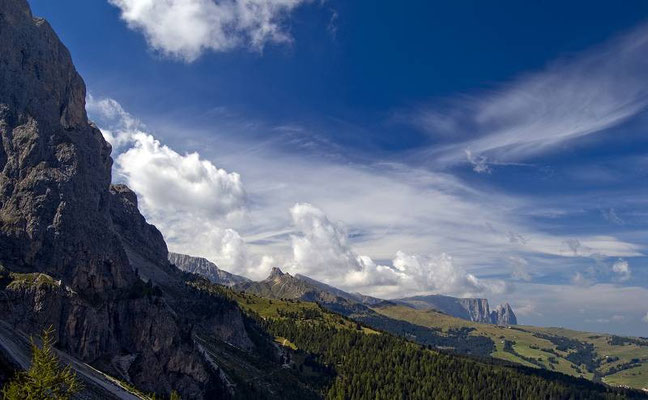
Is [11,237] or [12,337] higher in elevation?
[11,237]

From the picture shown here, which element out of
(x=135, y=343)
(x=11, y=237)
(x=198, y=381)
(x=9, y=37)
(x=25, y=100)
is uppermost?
(x=9, y=37)

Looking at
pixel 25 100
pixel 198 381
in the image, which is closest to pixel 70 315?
pixel 198 381

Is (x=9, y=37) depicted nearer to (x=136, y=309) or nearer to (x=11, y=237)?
(x=11, y=237)

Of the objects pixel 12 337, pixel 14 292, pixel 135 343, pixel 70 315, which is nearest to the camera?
pixel 12 337

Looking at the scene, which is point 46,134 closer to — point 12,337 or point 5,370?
point 12,337

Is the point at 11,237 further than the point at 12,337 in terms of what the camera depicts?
Yes

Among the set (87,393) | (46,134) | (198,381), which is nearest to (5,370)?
(87,393)

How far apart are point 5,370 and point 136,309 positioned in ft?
384

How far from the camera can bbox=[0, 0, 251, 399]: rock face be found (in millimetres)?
144875

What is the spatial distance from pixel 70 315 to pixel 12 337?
50.6 metres

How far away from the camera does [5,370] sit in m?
62.7

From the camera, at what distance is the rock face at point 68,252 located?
14488cm

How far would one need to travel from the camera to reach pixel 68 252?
162000 mm

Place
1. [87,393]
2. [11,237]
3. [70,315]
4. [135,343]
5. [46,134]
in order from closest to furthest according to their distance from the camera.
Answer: [87,393] < [70,315] < [11,237] < [135,343] < [46,134]
